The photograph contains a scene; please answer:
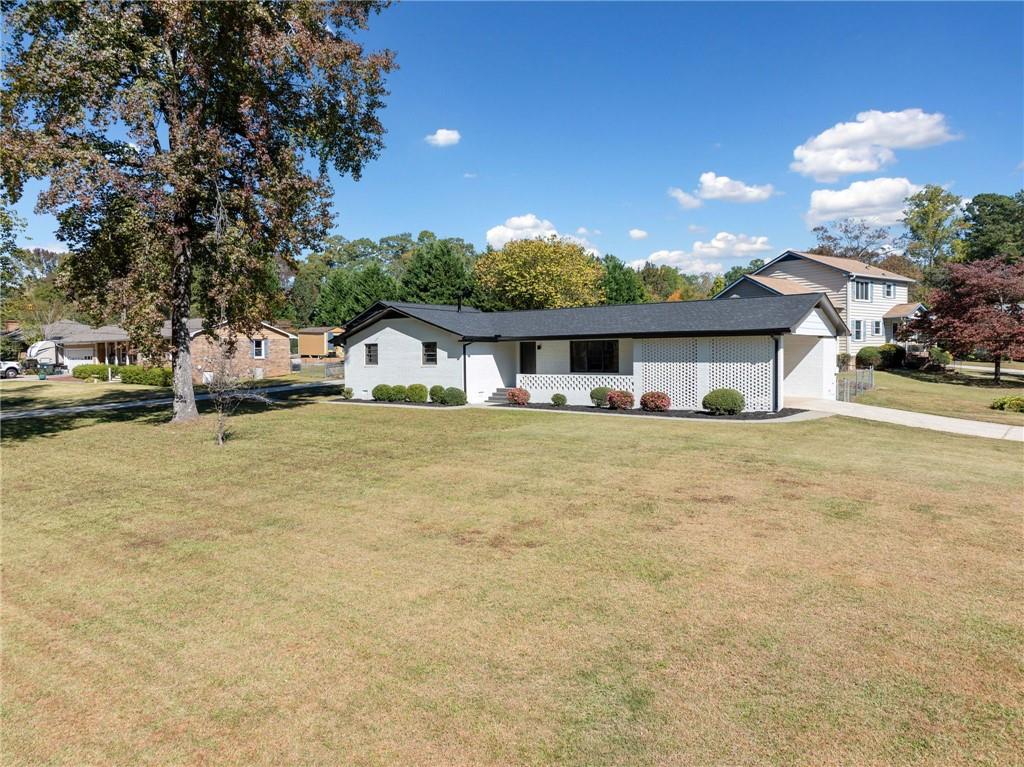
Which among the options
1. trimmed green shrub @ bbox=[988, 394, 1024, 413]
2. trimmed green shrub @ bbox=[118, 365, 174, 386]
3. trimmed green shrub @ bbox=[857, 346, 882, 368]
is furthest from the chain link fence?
trimmed green shrub @ bbox=[118, 365, 174, 386]

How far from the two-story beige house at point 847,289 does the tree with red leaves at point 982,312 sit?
4233mm

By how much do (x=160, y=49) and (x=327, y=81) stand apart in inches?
190

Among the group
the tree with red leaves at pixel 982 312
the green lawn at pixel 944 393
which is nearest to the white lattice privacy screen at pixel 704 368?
the green lawn at pixel 944 393

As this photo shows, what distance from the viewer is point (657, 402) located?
2052 cm

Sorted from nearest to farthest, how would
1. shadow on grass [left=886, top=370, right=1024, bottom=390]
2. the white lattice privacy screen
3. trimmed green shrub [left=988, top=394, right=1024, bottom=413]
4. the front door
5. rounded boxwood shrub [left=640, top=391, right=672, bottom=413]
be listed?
the white lattice privacy screen < trimmed green shrub [left=988, top=394, right=1024, bottom=413] < rounded boxwood shrub [left=640, top=391, right=672, bottom=413] < the front door < shadow on grass [left=886, top=370, right=1024, bottom=390]

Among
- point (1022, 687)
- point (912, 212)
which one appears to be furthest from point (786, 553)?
point (912, 212)

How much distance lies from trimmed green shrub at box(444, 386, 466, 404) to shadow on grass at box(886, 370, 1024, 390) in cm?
2442

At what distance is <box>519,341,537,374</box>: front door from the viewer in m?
26.4

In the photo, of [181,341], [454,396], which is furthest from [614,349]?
[181,341]

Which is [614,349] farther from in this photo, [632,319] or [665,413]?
[665,413]

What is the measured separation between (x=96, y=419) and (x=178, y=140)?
1020cm

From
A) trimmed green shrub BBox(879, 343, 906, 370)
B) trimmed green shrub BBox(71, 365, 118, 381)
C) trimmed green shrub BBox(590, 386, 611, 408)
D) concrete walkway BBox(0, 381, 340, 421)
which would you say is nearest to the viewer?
concrete walkway BBox(0, 381, 340, 421)

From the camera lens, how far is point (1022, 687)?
427cm

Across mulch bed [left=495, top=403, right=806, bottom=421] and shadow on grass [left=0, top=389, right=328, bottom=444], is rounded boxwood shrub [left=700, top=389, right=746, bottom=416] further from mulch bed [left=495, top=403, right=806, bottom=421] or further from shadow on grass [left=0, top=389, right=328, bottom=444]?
Result: shadow on grass [left=0, top=389, right=328, bottom=444]
